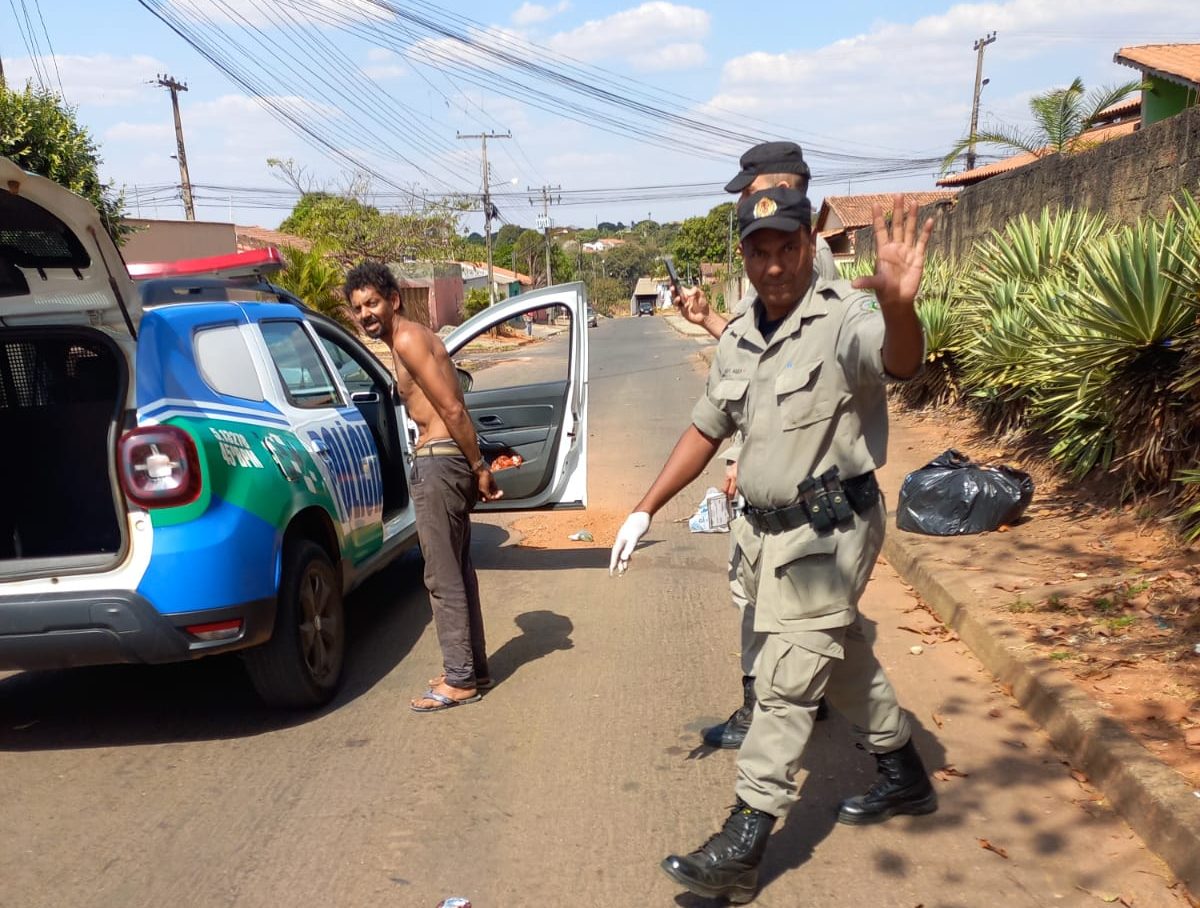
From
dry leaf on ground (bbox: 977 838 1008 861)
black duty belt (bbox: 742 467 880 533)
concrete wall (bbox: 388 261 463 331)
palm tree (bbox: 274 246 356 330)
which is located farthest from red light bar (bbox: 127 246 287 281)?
concrete wall (bbox: 388 261 463 331)

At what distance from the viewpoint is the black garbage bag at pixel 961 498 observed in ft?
22.9

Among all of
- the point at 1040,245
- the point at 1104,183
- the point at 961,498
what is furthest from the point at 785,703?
the point at 1104,183

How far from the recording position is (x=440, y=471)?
188 inches

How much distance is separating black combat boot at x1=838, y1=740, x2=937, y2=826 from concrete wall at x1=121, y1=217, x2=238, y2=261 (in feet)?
75.0

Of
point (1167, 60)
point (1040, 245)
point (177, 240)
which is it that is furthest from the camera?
point (177, 240)

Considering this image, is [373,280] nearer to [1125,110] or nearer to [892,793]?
[892,793]

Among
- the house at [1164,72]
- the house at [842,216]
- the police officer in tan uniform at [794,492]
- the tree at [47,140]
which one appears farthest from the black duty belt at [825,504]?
the house at [842,216]

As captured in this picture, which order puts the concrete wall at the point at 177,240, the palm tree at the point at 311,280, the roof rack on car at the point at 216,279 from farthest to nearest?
the concrete wall at the point at 177,240 → the palm tree at the point at 311,280 → the roof rack on car at the point at 216,279

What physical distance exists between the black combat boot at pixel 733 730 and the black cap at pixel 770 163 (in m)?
1.88

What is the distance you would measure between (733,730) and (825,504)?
1.46 metres

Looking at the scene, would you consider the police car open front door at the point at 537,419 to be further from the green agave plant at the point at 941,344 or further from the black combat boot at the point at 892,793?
the green agave plant at the point at 941,344

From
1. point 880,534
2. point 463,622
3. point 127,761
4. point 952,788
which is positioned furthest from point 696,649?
point 127,761

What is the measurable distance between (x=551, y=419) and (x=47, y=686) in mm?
3724

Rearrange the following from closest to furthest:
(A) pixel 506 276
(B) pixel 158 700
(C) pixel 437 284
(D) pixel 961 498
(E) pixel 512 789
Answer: (E) pixel 512 789
(B) pixel 158 700
(D) pixel 961 498
(C) pixel 437 284
(A) pixel 506 276
